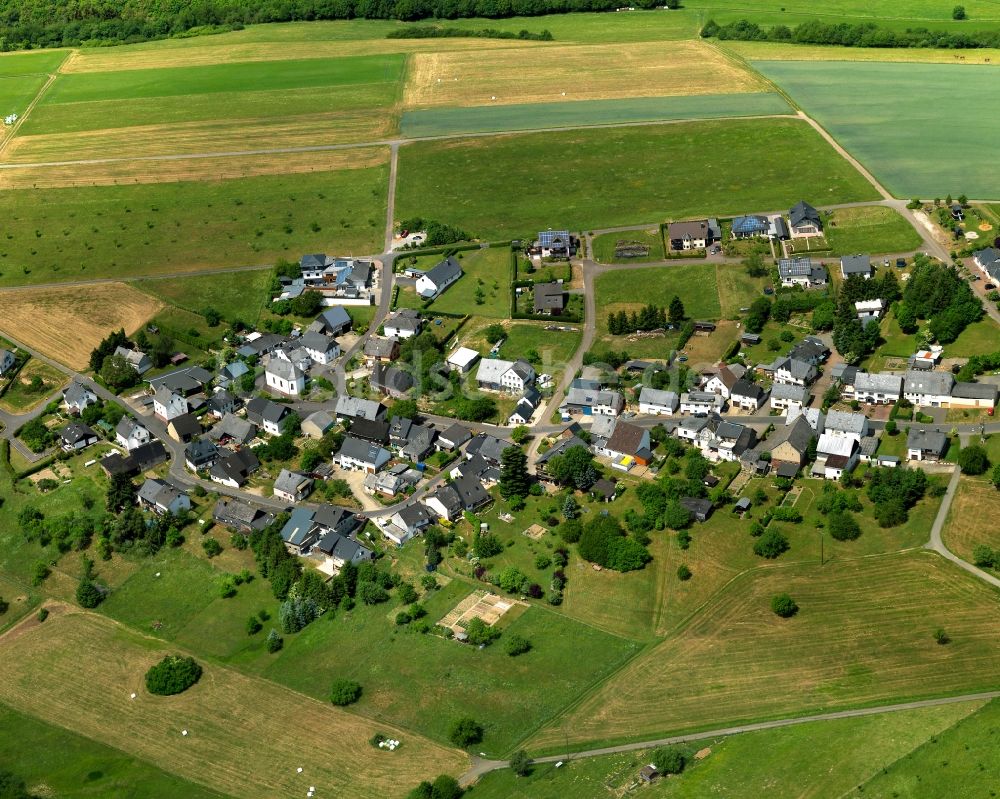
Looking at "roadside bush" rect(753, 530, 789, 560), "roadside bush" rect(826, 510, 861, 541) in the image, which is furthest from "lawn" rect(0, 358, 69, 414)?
"roadside bush" rect(826, 510, 861, 541)

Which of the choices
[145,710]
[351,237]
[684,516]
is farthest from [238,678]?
[351,237]

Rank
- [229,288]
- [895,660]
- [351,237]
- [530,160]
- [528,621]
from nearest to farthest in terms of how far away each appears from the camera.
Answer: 1. [895,660]
2. [528,621]
3. [229,288]
4. [351,237]
5. [530,160]

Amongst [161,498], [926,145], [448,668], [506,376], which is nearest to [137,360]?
[161,498]

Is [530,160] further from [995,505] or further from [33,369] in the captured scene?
[995,505]

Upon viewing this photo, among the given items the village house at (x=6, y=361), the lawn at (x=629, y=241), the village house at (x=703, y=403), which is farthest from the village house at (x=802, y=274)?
the village house at (x=6, y=361)

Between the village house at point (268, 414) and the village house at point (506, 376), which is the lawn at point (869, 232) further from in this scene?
the village house at point (268, 414)

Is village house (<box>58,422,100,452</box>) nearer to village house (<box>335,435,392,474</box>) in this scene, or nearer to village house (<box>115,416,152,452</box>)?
village house (<box>115,416,152,452</box>)
